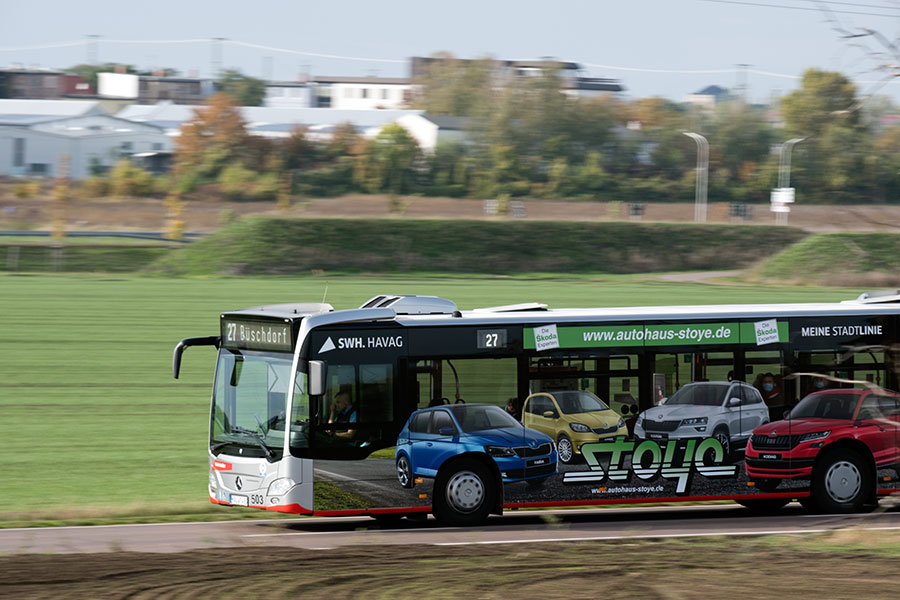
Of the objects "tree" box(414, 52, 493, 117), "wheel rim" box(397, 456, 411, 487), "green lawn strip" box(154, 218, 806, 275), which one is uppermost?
"tree" box(414, 52, 493, 117)

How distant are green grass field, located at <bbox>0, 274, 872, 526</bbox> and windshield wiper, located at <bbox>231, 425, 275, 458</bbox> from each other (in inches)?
96.7

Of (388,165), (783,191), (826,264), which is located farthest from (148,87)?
(826,264)

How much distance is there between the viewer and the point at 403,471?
1436 cm

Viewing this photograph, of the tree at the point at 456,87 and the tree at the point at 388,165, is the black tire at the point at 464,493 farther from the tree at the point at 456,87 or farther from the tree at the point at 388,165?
the tree at the point at 456,87

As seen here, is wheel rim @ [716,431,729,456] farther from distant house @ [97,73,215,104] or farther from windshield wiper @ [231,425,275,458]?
distant house @ [97,73,215,104]

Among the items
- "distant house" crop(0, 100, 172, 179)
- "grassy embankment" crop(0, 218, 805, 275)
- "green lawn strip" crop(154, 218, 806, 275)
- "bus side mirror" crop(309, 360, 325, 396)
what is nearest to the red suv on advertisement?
"bus side mirror" crop(309, 360, 325, 396)

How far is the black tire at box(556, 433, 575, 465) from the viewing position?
14867 millimetres

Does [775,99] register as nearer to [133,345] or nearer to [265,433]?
[133,345]

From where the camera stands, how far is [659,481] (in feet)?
50.2

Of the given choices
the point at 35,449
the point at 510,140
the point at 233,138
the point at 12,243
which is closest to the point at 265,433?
the point at 35,449

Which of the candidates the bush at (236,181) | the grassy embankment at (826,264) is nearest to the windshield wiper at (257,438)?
the grassy embankment at (826,264)

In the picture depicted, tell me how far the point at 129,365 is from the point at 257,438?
74.9 feet

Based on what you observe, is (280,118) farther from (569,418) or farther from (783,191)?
(569,418)

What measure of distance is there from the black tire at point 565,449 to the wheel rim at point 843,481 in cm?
342
